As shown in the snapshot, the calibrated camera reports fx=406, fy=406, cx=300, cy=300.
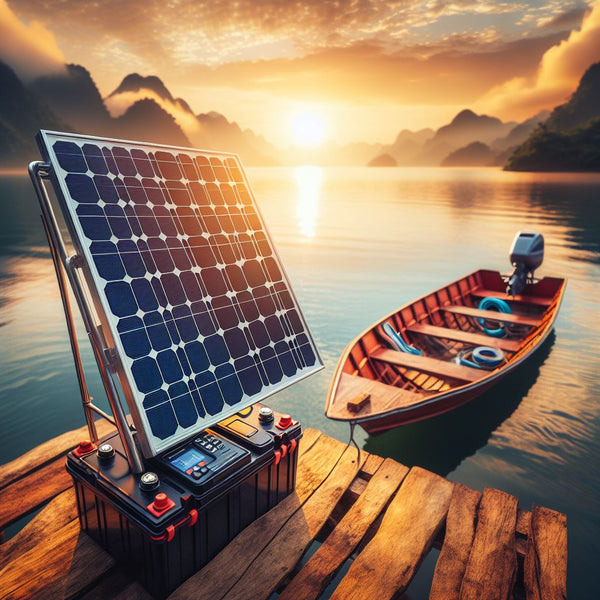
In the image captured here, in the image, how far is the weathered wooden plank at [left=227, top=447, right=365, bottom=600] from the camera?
373 centimetres

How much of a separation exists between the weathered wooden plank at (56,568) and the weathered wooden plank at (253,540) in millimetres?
859

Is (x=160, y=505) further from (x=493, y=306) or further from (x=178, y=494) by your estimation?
(x=493, y=306)

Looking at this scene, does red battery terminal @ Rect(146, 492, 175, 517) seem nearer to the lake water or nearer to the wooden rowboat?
the wooden rowboat

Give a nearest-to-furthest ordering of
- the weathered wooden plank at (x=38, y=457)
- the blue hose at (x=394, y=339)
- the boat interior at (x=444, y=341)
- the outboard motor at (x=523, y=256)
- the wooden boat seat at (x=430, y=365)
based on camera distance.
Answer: the weathered wooden plank at (x=38, y=457), the boat interior at (x=444, y=341), the wooden boat seat at (x=430, y=365), the blue hose at (x=394, y=339), the outboard motor at (x=523, y=256)

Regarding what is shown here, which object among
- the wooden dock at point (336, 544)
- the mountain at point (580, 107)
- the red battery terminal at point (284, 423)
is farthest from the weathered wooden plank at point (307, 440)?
the mountain at point (580, 107)

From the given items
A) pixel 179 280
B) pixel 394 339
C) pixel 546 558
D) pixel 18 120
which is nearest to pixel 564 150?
pixel 394 339

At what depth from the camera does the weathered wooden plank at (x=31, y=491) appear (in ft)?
14.9

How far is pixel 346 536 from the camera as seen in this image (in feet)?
14.5

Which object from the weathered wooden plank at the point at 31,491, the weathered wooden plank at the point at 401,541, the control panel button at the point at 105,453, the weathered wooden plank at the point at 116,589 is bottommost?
the weathered wooden plank at the point at 401,541

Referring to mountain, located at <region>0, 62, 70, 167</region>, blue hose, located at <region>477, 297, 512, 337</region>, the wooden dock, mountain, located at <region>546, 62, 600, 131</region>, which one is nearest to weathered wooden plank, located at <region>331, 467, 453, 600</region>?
the wooden dock

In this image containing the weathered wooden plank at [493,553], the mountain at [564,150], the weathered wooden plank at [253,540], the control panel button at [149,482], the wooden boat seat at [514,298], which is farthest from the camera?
the mountain at [564,150]

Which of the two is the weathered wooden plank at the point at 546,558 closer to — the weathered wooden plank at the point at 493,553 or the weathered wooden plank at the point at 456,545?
the weathered wooden plank at the point at 493,553

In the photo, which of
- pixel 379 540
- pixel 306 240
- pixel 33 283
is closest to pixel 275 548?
pixel 379 540

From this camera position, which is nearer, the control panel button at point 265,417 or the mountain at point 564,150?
the control panel button at point 265,417
